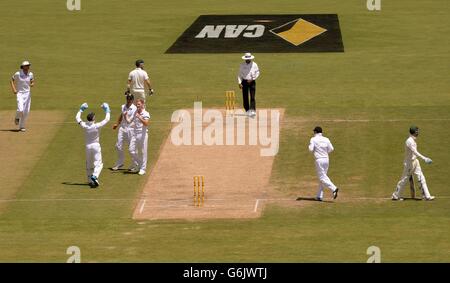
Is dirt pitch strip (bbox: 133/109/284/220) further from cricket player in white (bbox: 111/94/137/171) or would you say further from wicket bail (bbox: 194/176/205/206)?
cricket player in white (bbox: 111/94/137/171)

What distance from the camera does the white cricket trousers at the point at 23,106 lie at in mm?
43625

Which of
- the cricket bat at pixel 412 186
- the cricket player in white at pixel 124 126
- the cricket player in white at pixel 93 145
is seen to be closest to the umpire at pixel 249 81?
the cricket player in white at pixel 124 126

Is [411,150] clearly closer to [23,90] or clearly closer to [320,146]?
[320,146]

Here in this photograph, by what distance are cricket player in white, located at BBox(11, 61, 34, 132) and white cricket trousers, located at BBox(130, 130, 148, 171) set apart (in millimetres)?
5789

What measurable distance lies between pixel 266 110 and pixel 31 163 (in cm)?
891

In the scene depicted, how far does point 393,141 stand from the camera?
42.3 m

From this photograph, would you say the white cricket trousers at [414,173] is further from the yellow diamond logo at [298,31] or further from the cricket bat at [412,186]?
the yellow diamond logo at [298,31]

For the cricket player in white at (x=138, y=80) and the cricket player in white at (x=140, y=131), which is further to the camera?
the cricket player in white at (x=138, y=80)

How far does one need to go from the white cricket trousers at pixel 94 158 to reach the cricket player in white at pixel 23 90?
6161 mm

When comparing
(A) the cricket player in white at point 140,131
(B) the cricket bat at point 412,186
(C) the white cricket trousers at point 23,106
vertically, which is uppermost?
(C) the white cricket trousers at point 23,106

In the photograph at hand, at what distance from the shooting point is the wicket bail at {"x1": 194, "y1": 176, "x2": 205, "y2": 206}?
36.7 m

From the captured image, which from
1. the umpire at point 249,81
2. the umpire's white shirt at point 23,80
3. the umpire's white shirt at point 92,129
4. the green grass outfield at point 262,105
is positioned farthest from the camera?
the umpire at point 249,81

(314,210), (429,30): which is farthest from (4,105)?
(429,30)

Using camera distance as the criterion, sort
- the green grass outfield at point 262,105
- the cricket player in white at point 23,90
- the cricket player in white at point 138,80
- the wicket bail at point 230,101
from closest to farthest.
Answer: the green grass outfield at point 262,105 < the cricket player in white at point 138,80 < the cricket player in white at point 23,90 < the wicket bail at point 230,101
